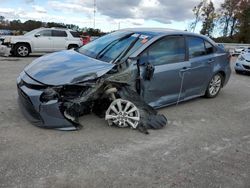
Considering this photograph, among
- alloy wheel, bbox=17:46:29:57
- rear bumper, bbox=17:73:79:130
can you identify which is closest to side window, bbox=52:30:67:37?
alloy wheel, bbox=17:46:29:57

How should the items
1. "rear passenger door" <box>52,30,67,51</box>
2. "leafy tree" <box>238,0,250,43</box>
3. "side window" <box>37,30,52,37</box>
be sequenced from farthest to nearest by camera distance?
"leafy tree" <box>238,0,250,43</box>
"rear passenger door" <box>52,30,67,51</box>
"side window" <box>37,30,52,37</box>

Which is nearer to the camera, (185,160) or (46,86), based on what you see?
(185,160)

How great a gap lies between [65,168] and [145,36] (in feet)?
9.73

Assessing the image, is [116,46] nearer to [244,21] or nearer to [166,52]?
[166,52]

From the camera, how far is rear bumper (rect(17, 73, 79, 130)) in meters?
4.38

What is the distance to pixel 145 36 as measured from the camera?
18.4 ft

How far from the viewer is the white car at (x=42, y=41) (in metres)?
14.8

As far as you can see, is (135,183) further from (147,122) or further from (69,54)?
(69,54)

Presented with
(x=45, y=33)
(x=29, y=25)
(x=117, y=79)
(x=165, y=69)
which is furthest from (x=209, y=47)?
(x=29, y=25)

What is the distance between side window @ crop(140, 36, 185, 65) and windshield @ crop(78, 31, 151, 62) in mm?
213

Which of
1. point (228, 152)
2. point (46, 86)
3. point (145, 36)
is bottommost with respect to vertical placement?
point (228, 152)

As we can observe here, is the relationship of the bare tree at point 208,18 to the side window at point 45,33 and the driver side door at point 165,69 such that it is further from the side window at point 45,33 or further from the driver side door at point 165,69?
the driver side door at point 165,69

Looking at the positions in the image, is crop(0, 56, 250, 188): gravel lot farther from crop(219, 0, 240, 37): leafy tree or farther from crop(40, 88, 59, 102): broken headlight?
crop(219, 0, 240, 37): leafy tree

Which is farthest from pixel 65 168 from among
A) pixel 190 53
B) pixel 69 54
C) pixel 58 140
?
pixel 190 53
